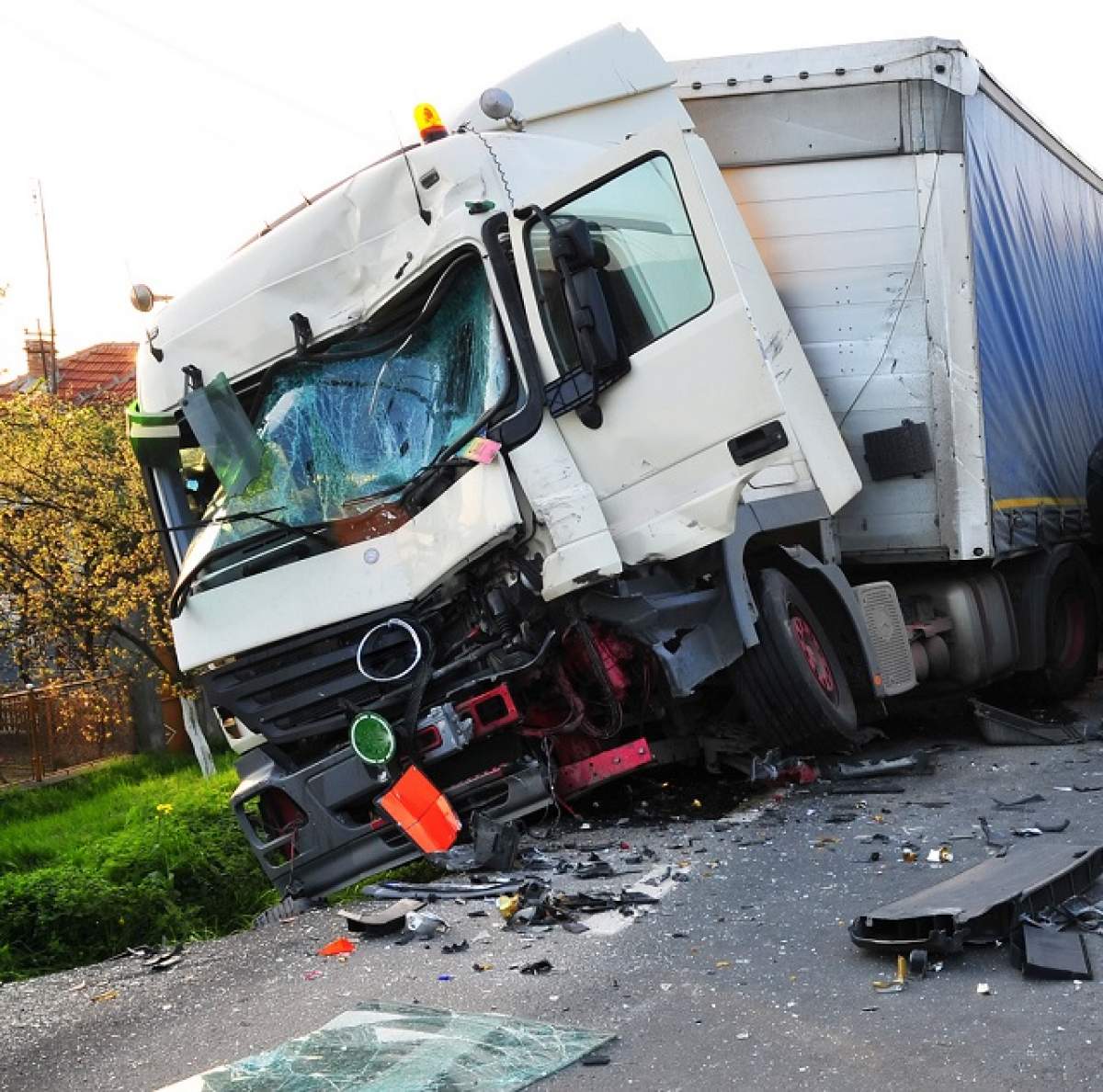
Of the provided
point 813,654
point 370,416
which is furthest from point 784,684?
point 370,416

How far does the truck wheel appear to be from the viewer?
32.4 ft

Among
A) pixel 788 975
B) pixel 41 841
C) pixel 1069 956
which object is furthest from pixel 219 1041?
pixel 41 841

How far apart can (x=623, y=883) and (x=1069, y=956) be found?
6.61 feet

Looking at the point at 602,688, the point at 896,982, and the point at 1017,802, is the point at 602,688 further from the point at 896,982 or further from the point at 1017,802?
the point at 896,982

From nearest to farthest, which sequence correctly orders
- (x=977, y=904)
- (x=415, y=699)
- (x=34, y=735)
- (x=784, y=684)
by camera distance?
(x=977, y=904) → (x=415, y=699) → (x=784, y=684) → (x=34, y=735)

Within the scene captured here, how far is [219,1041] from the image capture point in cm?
436

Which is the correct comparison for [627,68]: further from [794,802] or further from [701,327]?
[794,802]

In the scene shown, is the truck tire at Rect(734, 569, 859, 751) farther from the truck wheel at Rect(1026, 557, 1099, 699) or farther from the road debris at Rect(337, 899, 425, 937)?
the truck wheel at Rect(1026, 557, 1099, 699)

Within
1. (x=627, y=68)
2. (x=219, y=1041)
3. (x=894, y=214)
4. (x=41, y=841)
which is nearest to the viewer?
(x=219, y=1041)

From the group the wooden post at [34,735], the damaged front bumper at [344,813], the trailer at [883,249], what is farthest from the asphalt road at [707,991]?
the wooden post at [34,735]

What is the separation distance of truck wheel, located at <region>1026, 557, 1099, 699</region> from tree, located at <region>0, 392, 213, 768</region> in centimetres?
740

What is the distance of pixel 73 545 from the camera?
45.8ft

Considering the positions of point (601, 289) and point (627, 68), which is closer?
point (601, 289)

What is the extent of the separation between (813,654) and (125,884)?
3.71 m
